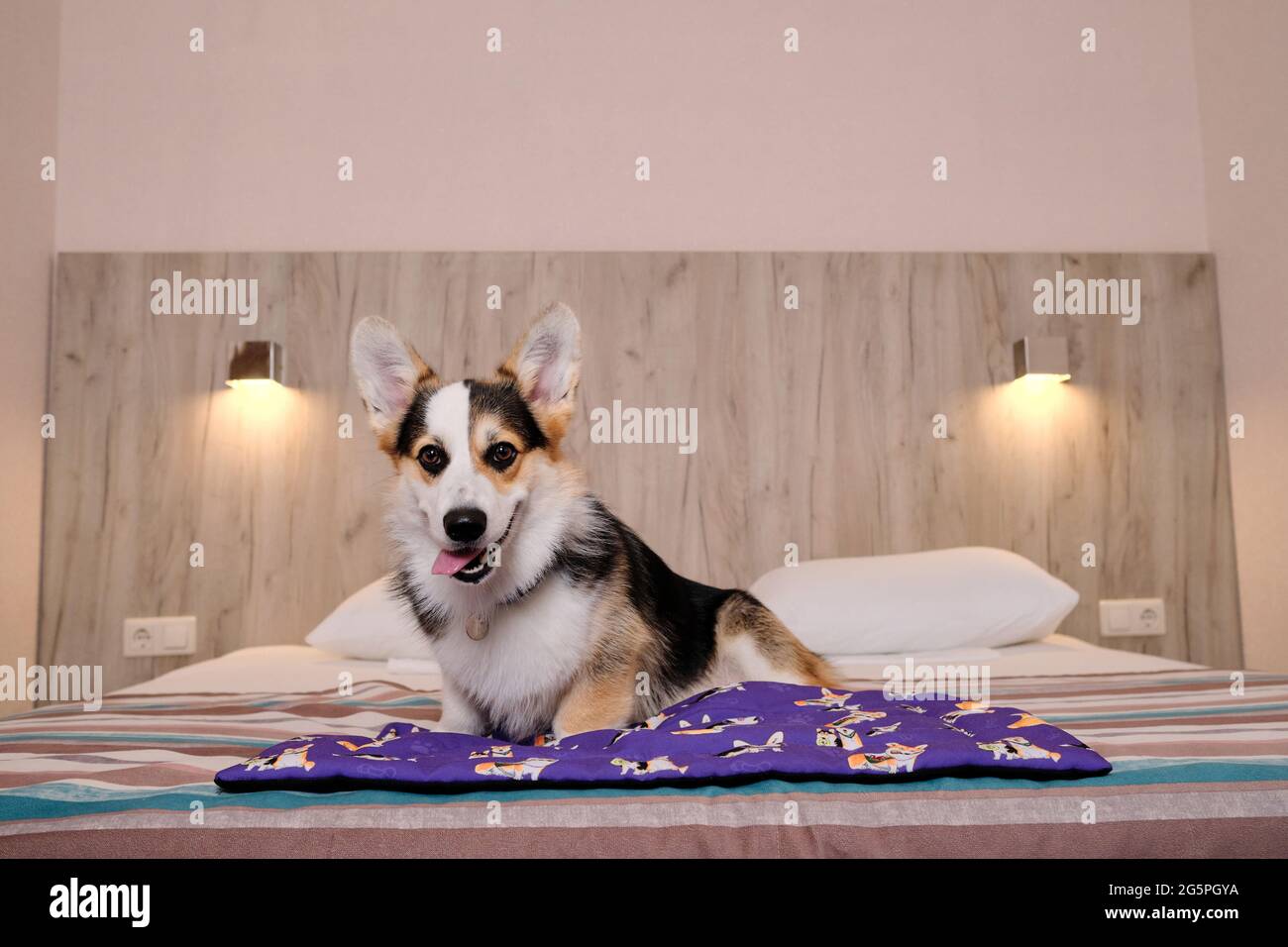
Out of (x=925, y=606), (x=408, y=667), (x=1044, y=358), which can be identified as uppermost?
(x=1044, y=358)

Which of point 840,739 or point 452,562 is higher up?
point 452,562

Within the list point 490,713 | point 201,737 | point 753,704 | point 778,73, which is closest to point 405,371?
point 490,713

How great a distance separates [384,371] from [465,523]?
43 cm

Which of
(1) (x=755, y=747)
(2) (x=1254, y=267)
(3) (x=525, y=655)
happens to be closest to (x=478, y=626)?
(3) (x=525, y=655)

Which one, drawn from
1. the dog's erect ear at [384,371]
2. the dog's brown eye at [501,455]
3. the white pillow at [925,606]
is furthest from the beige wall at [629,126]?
the dog's brown eye at [501,455]

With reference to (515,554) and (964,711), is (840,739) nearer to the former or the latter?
(964,711)

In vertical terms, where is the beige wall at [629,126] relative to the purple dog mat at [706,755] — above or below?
above

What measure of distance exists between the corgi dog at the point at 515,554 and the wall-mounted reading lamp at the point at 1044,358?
2.15 meters

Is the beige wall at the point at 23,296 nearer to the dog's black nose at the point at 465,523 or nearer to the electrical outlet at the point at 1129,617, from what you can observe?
the dog's black nose at the point at 465,523

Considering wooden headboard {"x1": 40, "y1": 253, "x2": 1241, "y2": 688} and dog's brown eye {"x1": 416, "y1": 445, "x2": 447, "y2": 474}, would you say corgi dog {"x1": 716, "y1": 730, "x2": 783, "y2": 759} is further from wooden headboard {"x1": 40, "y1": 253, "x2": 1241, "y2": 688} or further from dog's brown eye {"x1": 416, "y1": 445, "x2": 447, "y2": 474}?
wooden headboard {"x1": 40, "y1": 253, "x2": 1241, "y2": 688}

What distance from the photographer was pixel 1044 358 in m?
3.18

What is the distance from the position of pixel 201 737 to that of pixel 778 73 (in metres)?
3.12

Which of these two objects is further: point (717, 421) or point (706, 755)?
point (717, 421)

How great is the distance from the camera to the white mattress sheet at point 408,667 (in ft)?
7.55
